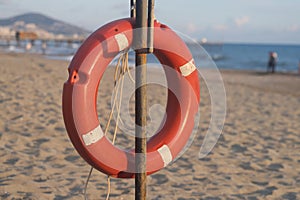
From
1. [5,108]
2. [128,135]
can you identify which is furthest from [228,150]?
[5,108]

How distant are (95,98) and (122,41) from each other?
0.34m

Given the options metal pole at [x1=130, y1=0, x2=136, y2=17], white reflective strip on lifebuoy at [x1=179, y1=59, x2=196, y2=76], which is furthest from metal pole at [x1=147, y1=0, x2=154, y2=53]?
white reflective strip on lifebuoy at [x1=179, y1=59, x2=196, y2=76]

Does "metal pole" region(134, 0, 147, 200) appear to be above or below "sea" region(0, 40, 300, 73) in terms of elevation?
below

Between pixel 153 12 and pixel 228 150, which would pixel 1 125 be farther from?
pixel 153 12

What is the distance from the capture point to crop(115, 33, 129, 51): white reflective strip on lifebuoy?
198 cm

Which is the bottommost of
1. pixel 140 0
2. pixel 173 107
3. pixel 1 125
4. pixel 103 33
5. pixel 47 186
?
pixel 47 186

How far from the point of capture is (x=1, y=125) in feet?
14.9

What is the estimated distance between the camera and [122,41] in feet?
6.52

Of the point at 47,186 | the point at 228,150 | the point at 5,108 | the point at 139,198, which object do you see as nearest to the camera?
the point at 139,198

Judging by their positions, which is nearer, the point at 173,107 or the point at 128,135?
the point at 173,107

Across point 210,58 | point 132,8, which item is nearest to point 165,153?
point 210,58

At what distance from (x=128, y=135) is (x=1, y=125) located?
1557mm

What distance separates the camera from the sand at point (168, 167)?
9.94 feet

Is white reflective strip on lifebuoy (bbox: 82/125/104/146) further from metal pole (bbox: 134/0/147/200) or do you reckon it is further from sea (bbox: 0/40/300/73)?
sea (bbox: 0/40/300/73)
